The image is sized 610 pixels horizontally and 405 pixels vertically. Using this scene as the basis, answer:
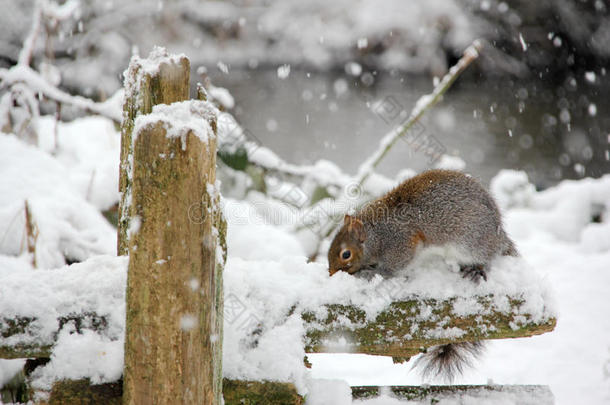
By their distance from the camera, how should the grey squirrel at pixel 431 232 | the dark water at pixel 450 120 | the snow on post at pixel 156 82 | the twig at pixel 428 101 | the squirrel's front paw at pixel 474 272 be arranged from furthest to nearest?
the dark water at pixel 450 120 < the twig at pixel 428 101 < the grey squirrel at pixel 431 232 < the squirrel's front paw at pixel 474 272 < the snow on post at pixel 156 82

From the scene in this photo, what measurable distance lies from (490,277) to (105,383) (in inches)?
49.3

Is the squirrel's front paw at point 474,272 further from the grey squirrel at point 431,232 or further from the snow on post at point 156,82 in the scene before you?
the snow on post at point 156,82

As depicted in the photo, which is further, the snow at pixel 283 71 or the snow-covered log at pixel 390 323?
the snow at pixel 283 71

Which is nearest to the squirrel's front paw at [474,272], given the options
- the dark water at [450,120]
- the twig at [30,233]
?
the twig at [30,233]

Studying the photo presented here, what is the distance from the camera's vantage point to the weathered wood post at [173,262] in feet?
4.24

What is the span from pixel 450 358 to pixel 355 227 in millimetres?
573

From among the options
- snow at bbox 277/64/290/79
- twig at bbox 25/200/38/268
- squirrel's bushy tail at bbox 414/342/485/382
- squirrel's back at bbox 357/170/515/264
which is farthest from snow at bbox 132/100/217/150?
snow at bbox 277/64/290/79

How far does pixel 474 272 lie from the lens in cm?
190

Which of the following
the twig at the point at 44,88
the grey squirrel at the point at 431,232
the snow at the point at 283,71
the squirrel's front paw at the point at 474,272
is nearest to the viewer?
the squirrel's front paw at the point at 474,272

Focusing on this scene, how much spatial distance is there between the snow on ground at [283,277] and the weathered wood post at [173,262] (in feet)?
0.79

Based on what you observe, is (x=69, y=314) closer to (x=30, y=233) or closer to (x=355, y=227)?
(x=355, y=227)

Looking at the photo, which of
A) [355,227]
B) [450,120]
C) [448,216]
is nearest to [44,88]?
[355,227]

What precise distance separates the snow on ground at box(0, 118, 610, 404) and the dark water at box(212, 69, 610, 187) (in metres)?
1.79

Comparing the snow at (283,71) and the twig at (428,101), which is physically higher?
the snow at (283,71)
